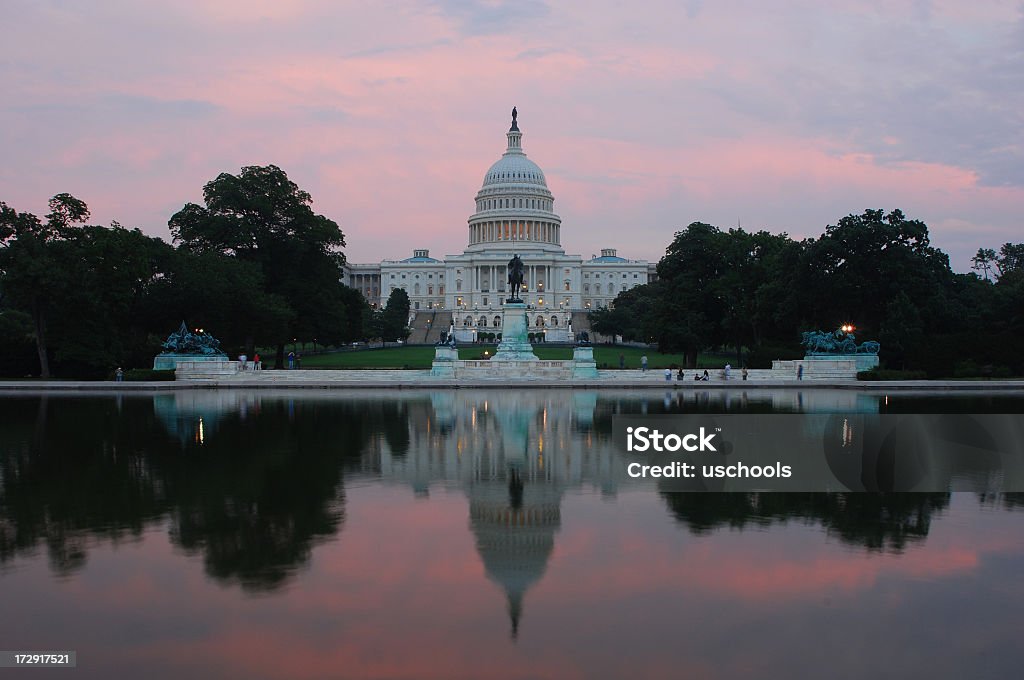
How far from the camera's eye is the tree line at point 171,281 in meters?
48.1

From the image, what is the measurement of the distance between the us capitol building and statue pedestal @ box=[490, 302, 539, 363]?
103506mm

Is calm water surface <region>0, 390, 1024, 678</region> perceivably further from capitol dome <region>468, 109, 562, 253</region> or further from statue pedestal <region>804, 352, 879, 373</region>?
capitol dome <region>468, 109, 562, 253</region>

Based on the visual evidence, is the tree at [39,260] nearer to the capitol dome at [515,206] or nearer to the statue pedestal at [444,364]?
the statue pedestal at [444,364]

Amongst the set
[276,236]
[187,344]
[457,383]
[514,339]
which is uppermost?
[276,236]

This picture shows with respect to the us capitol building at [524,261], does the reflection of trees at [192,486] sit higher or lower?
Result: lower

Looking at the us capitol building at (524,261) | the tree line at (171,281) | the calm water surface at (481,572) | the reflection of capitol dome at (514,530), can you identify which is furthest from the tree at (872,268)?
the us capitol building at (524,261)

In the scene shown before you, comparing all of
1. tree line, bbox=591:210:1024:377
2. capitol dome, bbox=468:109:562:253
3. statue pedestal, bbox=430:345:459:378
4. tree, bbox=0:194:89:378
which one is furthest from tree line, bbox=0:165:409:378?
capitol dome, bbox=468:109:562:253

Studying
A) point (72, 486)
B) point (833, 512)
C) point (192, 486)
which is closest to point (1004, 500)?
point (833, 512)

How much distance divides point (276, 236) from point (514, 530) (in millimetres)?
53465

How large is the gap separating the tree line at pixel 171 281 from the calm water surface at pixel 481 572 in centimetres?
3312

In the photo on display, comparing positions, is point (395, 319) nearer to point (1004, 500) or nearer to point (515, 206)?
point (515, 206)

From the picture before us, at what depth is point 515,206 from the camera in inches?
6649

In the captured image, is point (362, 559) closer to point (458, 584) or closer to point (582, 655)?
point (458, 584)

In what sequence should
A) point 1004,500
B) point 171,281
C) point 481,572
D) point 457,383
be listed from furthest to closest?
point 171,281
point 457,383
point 1004,500
point 481,572
